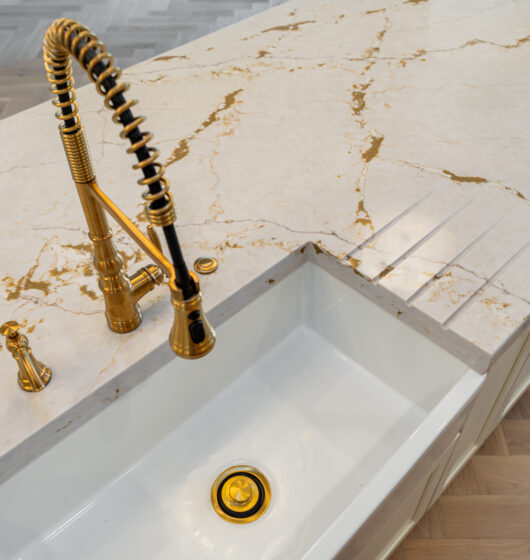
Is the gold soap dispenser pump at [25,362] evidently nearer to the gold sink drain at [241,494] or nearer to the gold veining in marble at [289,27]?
the gold sink drain at [241,494]

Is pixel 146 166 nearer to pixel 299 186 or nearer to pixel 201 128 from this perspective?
pixel 299 186

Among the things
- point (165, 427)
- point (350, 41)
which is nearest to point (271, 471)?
point (165, 427)

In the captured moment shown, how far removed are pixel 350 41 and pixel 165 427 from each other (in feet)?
3.58

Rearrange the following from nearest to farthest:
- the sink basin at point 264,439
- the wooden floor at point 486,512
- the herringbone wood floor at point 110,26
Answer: the sink basin at point 264,439 → the wooden floor at point 486,512 → the herringbone wood floor at point 110,26

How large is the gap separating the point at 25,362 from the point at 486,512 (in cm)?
121

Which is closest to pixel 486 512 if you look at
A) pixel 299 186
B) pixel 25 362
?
pixel 299 186

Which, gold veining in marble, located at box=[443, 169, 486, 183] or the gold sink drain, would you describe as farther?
gold veining in marble, located at box=[443, 169, 486, 183]

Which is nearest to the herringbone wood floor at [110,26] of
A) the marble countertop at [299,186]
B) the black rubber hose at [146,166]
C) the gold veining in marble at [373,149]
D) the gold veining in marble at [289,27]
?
Result: the gold veining in marble at [289,27]

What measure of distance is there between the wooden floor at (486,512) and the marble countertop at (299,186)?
748 millimetres

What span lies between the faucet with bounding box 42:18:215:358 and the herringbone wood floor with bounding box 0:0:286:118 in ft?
7.51

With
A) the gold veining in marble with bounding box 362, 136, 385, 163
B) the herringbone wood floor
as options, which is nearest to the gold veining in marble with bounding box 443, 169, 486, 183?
the gold veining in marble with bounding box 362, 136, 385, 163

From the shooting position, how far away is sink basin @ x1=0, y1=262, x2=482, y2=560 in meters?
0.82

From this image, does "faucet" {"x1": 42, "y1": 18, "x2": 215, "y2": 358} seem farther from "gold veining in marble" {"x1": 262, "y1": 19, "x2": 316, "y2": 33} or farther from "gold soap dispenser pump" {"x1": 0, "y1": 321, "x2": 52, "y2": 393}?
"gold veining in marble" {"x1": 262, "y1": 19, "x2": 316, "y2": 33}

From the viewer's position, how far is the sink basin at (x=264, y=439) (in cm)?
82
